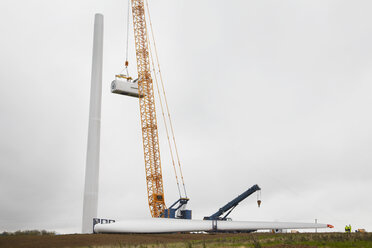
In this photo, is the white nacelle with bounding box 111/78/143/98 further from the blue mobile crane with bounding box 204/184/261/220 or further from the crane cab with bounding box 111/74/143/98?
the blue mobile crane with bounding box 204/184/261/220

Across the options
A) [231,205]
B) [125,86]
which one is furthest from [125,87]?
[231,205]

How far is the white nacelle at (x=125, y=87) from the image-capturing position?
82.2 m

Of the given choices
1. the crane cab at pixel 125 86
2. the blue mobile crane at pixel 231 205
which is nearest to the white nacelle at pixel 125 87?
the crane cab at pixel 125 86

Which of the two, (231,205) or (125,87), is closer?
(231,205)

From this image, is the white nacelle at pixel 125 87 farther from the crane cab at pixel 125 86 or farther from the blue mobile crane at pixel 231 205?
the blue mobile crane at pixel 231 205

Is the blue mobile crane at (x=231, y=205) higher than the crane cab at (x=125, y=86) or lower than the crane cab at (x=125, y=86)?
lower

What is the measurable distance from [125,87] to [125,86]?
0.71 feet

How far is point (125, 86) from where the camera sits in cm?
8319

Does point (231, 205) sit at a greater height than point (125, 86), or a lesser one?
lesser

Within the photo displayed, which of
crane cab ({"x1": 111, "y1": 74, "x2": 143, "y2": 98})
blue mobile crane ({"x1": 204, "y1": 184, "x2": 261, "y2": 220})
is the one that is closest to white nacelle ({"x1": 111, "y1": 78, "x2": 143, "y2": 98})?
crane cab ({"x1": 111, "y1": 74, "x2": 143, "y2": 98})

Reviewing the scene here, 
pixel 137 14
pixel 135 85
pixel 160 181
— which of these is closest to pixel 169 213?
pixel 160 181

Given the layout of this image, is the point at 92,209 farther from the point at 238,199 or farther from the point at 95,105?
the point at 238,199

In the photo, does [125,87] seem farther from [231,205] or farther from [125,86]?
[231,205]

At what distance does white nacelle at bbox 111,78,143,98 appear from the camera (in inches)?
3238
